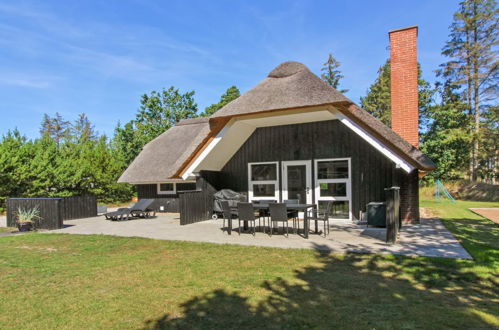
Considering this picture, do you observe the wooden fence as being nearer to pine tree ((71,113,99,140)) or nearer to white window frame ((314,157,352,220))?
white window frame ((314,157,352,220))

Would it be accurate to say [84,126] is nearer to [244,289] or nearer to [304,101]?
[304,101]

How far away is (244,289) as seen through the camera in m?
4.44

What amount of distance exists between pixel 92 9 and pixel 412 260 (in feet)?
45.1

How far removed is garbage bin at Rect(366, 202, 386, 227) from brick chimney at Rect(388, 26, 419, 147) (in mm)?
2649

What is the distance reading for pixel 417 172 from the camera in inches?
396

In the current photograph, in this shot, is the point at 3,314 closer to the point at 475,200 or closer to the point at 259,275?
the point at 259,275

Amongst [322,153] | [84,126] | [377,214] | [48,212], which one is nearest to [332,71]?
[322,153]

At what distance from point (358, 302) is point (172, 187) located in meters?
13.9

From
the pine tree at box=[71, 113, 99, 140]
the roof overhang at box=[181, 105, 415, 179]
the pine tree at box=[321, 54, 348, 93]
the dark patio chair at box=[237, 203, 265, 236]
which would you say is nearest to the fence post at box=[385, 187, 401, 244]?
the roof overhang at box=[181, 105, 415, 179]

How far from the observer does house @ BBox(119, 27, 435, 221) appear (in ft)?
31.5

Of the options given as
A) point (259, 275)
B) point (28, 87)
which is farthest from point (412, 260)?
point (28, 87)

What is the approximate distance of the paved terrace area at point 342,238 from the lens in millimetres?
6559

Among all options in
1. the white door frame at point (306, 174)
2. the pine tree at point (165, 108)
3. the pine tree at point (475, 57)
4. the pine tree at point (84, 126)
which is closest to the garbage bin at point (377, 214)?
the white door frame at point (306, 174)

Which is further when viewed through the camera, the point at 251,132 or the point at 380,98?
the point at 380,98
